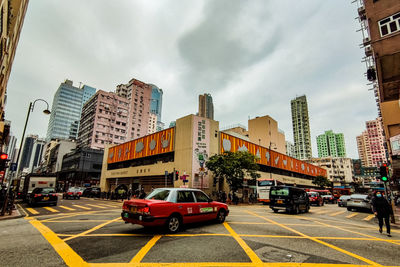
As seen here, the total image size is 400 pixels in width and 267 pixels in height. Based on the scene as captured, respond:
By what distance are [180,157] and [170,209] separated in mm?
22889

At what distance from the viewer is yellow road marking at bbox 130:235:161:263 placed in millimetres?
4434

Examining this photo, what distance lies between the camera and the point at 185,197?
7961 mm

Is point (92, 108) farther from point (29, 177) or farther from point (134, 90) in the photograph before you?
point (29, 177)

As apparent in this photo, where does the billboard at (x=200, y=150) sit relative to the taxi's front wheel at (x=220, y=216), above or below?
above

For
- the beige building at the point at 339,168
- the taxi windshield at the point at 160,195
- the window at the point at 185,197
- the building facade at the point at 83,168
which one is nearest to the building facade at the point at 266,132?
the beige building at the point at 339,168

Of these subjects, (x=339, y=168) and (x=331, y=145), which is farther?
(x=331, y=145)

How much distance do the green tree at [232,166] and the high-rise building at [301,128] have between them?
12154 cm

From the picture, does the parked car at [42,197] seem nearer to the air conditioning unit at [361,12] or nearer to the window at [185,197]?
the window at [185,197]

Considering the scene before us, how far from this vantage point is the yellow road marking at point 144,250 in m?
4.43

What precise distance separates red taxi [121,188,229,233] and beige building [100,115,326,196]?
580 inches

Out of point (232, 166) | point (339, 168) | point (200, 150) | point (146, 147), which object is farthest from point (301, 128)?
point (232, 166)

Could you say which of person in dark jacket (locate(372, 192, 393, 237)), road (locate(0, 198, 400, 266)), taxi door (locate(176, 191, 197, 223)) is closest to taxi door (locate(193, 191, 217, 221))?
taxi door (locate(176, 191, 197, 223))

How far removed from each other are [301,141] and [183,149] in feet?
421

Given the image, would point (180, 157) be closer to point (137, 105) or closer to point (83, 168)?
point (83, 168)
